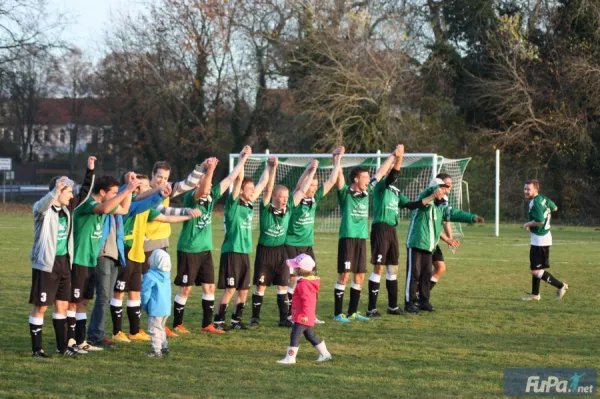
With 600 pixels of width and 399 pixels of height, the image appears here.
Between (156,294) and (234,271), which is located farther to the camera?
(234,271)

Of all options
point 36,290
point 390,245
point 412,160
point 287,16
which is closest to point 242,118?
point 287,16

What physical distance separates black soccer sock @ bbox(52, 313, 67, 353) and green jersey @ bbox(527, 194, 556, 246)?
24.9 feet

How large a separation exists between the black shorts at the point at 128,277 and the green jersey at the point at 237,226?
1.17m

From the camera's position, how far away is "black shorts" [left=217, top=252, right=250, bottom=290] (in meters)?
9.92

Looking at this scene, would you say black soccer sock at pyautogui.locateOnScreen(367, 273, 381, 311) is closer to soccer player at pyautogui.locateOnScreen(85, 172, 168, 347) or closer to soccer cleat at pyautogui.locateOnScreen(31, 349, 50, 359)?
soccer player at pyautogui.locateOnScreen(85, 172, 168, 347)

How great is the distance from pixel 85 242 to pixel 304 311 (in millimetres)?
2345

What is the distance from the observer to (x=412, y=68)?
39594mm

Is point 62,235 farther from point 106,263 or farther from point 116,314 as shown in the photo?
point 116,314

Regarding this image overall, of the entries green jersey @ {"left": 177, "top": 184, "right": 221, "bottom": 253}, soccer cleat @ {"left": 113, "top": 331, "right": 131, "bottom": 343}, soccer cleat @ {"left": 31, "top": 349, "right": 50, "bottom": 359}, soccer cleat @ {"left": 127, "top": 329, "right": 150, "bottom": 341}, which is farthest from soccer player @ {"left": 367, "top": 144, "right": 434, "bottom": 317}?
soccer cleat @ {"left": 31, "top": 349, "right": 50, "bottom": 359}

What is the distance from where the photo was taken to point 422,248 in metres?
11.5

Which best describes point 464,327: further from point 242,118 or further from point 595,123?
point 242,118

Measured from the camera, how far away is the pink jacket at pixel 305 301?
7.96m

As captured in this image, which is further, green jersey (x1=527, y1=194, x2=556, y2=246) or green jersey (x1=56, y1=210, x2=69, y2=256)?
green jersey (x1=527, y1=194, x2=556, y2=246)

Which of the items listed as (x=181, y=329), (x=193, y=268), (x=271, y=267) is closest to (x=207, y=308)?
→ (x=181, y=329)
